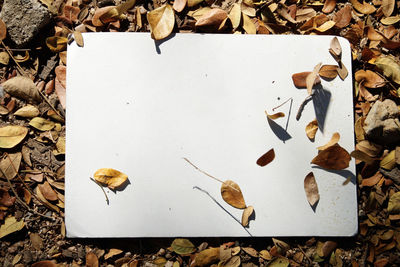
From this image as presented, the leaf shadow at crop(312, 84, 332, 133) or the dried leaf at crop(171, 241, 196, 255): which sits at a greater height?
the leaf shadow at crop(312, 84, 332, 133)

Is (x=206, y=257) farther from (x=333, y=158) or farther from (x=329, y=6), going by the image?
(x=329, y=6)

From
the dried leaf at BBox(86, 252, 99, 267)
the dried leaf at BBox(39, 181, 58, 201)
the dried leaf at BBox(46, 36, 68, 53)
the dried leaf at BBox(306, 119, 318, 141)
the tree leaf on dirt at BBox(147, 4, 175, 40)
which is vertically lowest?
the dried leaf at BBox(86, 252, 99, 267)

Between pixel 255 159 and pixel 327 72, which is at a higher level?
pixel 327 72

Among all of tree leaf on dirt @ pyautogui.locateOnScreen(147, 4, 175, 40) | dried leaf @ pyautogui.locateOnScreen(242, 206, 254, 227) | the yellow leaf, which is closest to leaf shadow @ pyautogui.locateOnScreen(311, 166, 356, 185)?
dried leaf @ pyautogui.locateOnScreen(242, 206, 254, 227)

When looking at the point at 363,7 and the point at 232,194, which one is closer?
the point at 232,194

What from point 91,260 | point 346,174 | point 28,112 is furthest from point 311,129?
point 28,112

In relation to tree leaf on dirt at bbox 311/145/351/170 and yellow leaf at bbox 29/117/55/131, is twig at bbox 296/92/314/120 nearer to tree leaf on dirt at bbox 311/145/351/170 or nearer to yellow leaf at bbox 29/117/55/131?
tree leaf on dirt at bbox 311/145/351/170

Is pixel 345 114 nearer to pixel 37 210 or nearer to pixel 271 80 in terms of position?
pixel 271 80

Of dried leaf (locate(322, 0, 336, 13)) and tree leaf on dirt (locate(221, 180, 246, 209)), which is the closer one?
tree leaf on dirt (locate(221, 180, 246, 209))
